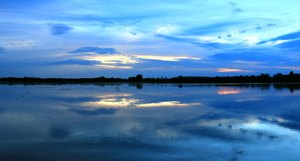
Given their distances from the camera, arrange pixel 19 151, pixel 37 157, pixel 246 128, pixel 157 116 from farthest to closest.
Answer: pixel 157 116
pixel 246 128
pixel 19 151
pixel 37 157

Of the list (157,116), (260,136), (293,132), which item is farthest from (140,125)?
(293,132)

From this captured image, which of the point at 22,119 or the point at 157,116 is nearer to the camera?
the point at 22,119

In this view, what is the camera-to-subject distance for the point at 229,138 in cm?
1120

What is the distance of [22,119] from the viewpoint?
15516mm

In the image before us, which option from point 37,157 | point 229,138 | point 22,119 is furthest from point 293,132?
point 22,119

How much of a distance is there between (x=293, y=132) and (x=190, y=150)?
4809mm

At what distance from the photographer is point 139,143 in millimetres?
10281

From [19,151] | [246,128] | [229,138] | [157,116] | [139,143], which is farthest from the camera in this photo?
[157,116]

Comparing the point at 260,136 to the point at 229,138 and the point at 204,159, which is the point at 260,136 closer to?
the point at 229,138

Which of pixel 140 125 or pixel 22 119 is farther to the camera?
pixel 22 119

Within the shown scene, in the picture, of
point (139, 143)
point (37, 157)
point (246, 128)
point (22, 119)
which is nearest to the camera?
point (37, 157)

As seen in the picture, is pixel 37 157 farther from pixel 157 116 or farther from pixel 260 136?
pixel 157 116

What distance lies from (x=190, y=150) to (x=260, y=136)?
3.18 meters

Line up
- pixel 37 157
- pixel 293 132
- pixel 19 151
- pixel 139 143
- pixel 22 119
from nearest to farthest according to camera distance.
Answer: pixel 37 157
pixel 19 151
pixel 139 143
pixel 293 132
pixel 22 119
